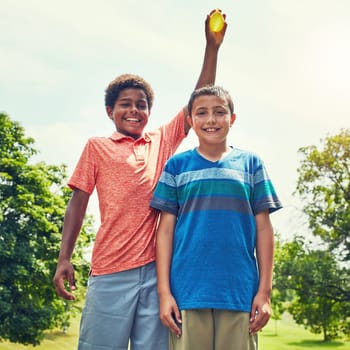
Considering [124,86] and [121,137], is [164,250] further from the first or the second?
[124,86]

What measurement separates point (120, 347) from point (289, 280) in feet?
57.8

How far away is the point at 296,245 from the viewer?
2020 cm

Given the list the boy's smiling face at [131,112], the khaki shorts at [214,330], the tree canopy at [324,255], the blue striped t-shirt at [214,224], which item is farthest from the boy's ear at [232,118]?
the tree canopy at [324,255]

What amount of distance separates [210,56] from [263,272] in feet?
5.19

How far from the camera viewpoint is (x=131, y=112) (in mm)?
3656

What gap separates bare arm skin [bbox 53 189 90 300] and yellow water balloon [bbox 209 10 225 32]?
4.85 ft

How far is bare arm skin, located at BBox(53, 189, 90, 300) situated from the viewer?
3312mm

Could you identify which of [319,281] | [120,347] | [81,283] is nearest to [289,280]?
[319,281]

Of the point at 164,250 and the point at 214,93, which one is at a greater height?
the point at 214,93

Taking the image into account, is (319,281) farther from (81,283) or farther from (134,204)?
(134,204)

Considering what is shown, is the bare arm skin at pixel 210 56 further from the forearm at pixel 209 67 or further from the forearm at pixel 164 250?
the forearm at pixel 164 250

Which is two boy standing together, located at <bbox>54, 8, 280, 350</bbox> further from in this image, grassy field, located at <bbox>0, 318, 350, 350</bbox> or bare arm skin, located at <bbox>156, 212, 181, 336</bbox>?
grassy field, located at <bbox>0, 318, 350, 350</bbox>

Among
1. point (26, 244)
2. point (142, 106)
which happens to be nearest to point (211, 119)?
point (142, 106)

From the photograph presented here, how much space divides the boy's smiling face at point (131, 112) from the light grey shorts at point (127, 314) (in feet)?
3.38
